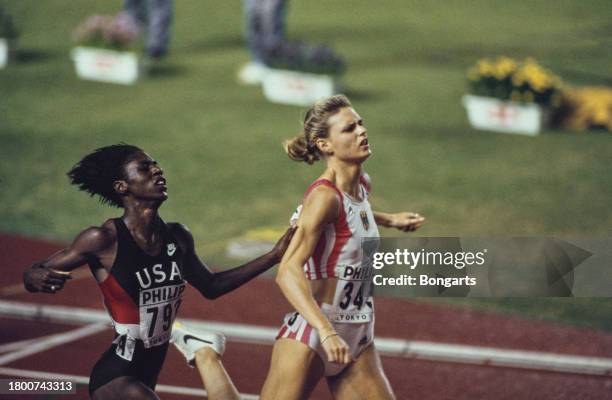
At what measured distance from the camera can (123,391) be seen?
19.7ft

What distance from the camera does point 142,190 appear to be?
6.21 metres

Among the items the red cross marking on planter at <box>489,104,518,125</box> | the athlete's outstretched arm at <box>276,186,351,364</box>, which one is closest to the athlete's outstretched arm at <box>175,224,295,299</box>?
the athlete's outstretched arm at <box>276,186,351,364</box>

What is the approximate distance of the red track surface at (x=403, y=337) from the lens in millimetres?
8969

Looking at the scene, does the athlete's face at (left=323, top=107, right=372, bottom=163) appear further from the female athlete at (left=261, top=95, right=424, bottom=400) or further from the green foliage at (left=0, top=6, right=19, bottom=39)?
the green foliage at (left=0, top=6, right=19, bottom=39)

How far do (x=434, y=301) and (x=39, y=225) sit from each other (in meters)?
5.42

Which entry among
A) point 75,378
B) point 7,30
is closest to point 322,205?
point 75,378

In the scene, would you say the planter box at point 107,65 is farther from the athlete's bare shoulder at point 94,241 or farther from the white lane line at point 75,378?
the athlete's bare shoulder at point 94,241

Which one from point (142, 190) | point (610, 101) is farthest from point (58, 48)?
point (142, 190)

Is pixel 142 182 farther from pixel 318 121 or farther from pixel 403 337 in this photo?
pixel 403 337

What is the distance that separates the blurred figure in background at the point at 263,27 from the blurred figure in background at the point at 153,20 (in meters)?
1.90

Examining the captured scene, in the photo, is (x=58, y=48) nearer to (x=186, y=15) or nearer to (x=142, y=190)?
(x=186, y=15)

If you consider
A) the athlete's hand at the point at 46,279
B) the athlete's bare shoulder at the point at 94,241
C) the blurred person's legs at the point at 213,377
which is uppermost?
the athlete's bare shoulder at the point at 94,241

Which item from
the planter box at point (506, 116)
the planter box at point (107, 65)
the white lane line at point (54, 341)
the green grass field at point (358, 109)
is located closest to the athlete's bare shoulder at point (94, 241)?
the white lane line at point (54, 341)

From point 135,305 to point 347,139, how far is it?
1.45 m
